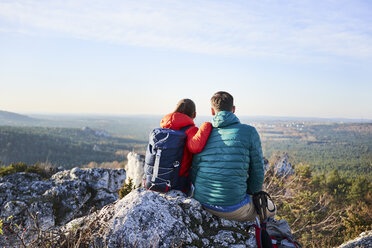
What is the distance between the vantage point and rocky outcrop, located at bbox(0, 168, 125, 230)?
7.20m

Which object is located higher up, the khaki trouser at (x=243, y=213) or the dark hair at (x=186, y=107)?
the dark hair at (x=186, y=107)

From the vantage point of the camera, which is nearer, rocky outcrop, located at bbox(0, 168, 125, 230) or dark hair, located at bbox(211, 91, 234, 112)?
dark hair, located at bbox(211, 91, 234, 112)

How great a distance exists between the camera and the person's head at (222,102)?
160 inches

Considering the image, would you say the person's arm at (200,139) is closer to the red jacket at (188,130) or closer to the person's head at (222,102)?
the red jacket at (188,130)

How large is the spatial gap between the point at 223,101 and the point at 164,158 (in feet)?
4.70

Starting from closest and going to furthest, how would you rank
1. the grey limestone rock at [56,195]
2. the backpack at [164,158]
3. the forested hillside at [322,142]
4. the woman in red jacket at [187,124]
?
the woman in red jacket at [187,124] < the backpack at [164,158] < the grey limestone rock at [56,195] < the forested hillside at [322,142]

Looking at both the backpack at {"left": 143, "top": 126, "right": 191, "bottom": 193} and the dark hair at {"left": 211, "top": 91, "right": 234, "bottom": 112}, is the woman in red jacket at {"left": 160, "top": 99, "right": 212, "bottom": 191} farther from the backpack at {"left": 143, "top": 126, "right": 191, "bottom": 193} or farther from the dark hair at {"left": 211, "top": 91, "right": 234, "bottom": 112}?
the dark hair at {"left": 211, "top": 91, "right": 234, "bottom": 112}

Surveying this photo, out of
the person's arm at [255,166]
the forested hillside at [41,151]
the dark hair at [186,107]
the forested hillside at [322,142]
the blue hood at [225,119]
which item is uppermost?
the dark hair at [186,107]

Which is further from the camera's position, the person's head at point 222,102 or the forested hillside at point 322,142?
the forested hillside at point 322,142

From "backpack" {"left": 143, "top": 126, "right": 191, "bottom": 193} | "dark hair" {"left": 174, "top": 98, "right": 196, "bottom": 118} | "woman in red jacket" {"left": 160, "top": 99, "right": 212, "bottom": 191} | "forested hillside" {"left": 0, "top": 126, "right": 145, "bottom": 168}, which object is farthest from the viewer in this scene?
"forested hillside" {"left": 0, "top": 126, "right": 145, "bottom": 168}

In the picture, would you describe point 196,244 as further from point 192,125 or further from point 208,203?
point 192,125

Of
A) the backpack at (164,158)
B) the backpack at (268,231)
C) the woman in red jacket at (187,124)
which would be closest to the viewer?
the backpack at (268,231)

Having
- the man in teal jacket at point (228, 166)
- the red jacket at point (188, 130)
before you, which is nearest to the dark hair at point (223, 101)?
the man in teal jacket at point (228, 166)

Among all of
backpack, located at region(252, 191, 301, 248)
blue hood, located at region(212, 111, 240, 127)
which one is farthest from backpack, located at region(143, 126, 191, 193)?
backpack, located at region(252, 191, 301, 248)
